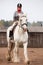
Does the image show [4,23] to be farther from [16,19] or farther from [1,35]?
[16,19]

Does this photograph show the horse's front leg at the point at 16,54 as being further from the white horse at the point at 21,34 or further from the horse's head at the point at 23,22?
the horse's head at the point at 23,22

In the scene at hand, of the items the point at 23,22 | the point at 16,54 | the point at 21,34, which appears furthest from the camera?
the point at 16,54

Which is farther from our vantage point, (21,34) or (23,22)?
(21,34)

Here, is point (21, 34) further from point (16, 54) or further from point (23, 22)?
point (16, 54)

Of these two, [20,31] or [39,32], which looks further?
[39,32]

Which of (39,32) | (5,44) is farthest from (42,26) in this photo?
Answer: (5,44)

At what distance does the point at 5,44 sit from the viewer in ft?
53.8

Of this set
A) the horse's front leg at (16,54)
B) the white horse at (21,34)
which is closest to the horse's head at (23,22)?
the white horse at (21,34)

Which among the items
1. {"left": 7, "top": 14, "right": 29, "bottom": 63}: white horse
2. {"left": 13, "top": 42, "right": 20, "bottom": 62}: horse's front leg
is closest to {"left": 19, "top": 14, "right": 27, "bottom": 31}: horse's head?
{"left": 7, "top": 14, "right": 29, "bottom": 63}: white horse

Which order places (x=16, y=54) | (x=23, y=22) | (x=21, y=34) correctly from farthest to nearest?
(x=16, y=54) → (x=21, y=34) → (x=23, y=22)

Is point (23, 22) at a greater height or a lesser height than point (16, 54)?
greater

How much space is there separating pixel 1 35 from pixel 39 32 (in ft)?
7.10

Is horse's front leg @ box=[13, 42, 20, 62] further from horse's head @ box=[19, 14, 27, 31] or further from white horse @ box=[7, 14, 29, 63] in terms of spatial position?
horse's head @ box=[19, 14, 27, 31]

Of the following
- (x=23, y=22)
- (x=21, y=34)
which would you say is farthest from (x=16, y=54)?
(x=23, y=22)
